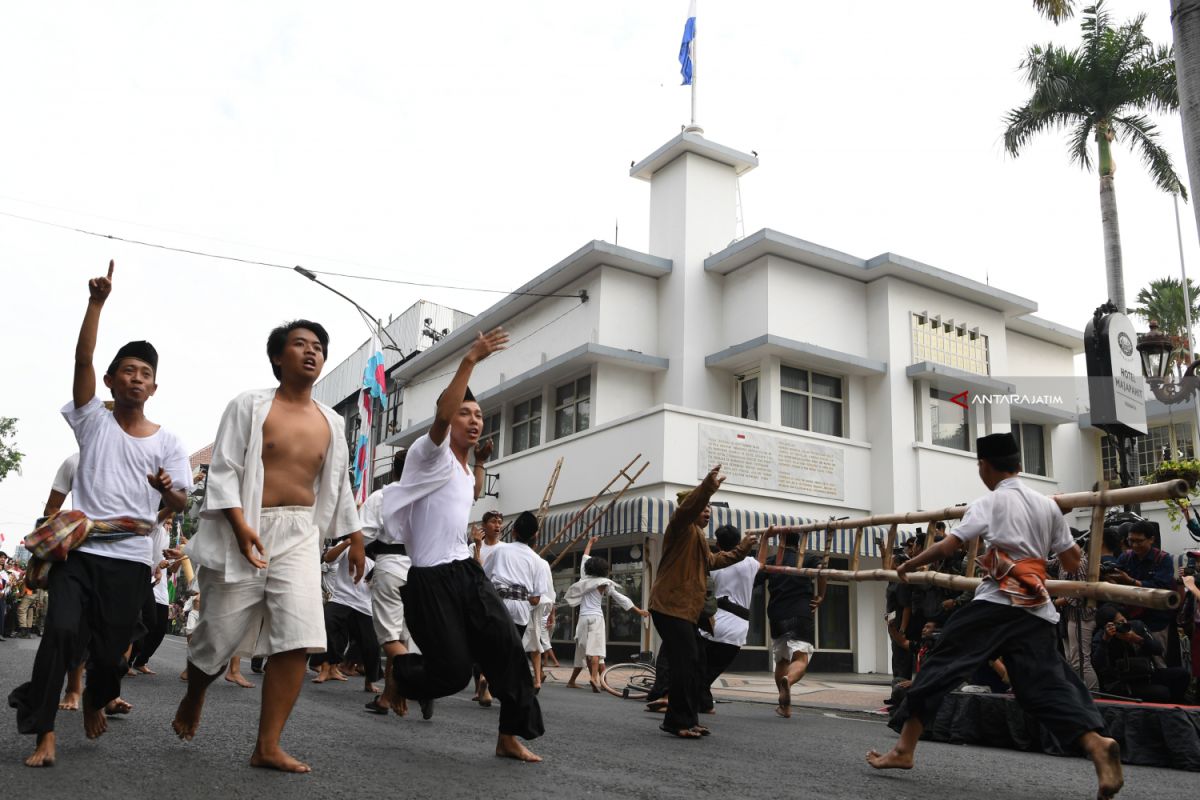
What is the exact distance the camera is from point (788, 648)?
9.80 m

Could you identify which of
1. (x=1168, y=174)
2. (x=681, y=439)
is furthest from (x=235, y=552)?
(x=1168, y=174)

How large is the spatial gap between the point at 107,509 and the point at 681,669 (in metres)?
3.99

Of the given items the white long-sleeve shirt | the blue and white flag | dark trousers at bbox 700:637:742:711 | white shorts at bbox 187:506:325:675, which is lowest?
dark trousers at bbox 700:637:742:711

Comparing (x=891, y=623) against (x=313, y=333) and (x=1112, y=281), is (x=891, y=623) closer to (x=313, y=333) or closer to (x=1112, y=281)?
(x=313, y=333)

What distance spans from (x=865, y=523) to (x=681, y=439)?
10997 mm

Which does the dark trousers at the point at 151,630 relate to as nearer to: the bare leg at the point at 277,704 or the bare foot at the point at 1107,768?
the bare leg at the point at 277,704

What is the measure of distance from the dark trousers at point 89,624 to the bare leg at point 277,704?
2.81 ft

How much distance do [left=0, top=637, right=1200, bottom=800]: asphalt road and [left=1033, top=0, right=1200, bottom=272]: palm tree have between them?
6131 millimetres

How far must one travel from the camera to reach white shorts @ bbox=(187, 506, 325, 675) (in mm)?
4297

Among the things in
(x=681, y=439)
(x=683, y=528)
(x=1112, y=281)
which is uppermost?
(x=1112, y=281)

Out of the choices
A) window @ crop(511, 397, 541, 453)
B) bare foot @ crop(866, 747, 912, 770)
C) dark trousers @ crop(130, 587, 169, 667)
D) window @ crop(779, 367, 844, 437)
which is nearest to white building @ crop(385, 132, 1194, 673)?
window @ crop(779, 367, 844, 437)

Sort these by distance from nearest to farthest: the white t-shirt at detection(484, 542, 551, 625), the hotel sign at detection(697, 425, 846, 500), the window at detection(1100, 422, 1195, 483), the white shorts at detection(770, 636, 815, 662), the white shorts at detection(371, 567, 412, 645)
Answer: the white shorts at detection(371, 567, 412, 645) → the white shorts at detection(770, 636, 815, 662) → the white t-shirt at detection(484, 542, 551, 625) → the hotel sign at detection(697, 425, 846, 500) → the window at detection(1100, 422, 1195, 483)

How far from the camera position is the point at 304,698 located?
8406mm

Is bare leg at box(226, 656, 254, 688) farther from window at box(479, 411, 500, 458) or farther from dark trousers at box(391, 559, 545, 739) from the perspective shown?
window at box(479, 411, 500, 458)
